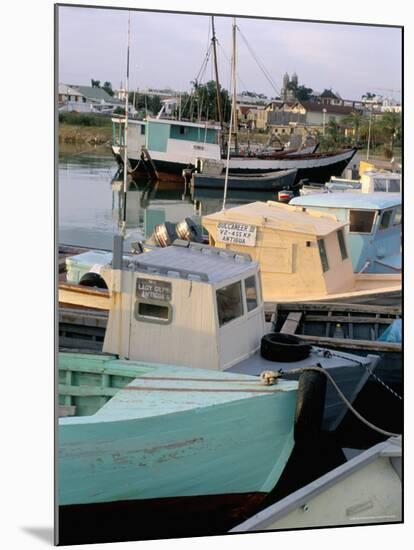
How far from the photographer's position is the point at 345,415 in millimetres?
6031

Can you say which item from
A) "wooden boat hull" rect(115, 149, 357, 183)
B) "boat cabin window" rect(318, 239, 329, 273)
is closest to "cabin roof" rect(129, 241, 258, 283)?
"wooden boat hull" rect(115, 149, 357, 183)

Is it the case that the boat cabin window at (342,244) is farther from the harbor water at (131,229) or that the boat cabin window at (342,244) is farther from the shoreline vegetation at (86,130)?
the harbor water at (131,229)

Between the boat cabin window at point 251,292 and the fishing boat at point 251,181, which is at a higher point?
the fishing boat at point 251,181

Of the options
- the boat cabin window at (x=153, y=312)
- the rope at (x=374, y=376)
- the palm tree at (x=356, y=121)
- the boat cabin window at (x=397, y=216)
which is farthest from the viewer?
the boat cabin window at (x=397, y=216)

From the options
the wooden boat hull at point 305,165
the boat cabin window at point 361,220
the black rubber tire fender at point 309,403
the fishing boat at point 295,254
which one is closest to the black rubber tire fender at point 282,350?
the black rubber tire fender at point 309,403

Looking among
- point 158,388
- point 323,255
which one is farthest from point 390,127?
point 158,388

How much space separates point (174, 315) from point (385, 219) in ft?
10.5

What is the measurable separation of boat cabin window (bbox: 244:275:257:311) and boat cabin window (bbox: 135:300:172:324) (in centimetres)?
54

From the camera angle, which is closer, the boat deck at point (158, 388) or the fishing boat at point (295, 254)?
the boat deck at point (158, 388)

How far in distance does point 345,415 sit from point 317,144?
260 cm

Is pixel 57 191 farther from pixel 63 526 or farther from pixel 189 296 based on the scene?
pixel 63 526

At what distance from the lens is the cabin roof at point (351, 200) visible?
8.47 meters

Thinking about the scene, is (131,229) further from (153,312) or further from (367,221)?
(367,221)

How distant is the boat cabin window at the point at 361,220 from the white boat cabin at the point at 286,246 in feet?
2.32
